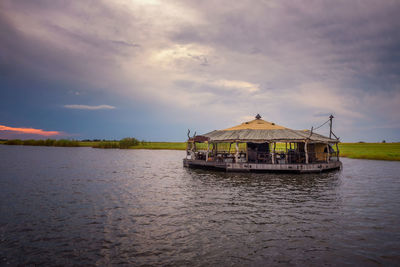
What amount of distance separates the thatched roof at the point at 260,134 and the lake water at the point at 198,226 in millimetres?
10650

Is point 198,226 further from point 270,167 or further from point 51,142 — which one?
point 51,142

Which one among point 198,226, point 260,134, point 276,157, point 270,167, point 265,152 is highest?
point 260,134

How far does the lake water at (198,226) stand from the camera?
775 cm

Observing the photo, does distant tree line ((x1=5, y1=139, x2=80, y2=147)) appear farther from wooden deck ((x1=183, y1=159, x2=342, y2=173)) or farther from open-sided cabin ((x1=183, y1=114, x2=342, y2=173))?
wooden deck ((x1=183, y1=159, x2=342, y2=173))

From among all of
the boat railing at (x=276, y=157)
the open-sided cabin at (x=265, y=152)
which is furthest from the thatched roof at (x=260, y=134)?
the boat railing at (x=276, y=157)

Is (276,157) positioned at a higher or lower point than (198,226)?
higher

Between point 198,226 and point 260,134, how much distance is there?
22101mm

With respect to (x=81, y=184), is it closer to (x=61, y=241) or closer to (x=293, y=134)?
(x=61, y=241)

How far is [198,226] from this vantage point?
34.4 ft

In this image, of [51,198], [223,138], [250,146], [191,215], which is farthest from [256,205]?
[250,146]

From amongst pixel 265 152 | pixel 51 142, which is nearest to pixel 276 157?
pixel 265 152

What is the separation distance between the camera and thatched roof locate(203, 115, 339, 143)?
94.4 ft

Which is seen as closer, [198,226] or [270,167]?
[198,226]

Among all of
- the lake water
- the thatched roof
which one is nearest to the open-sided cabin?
the thatched roof
